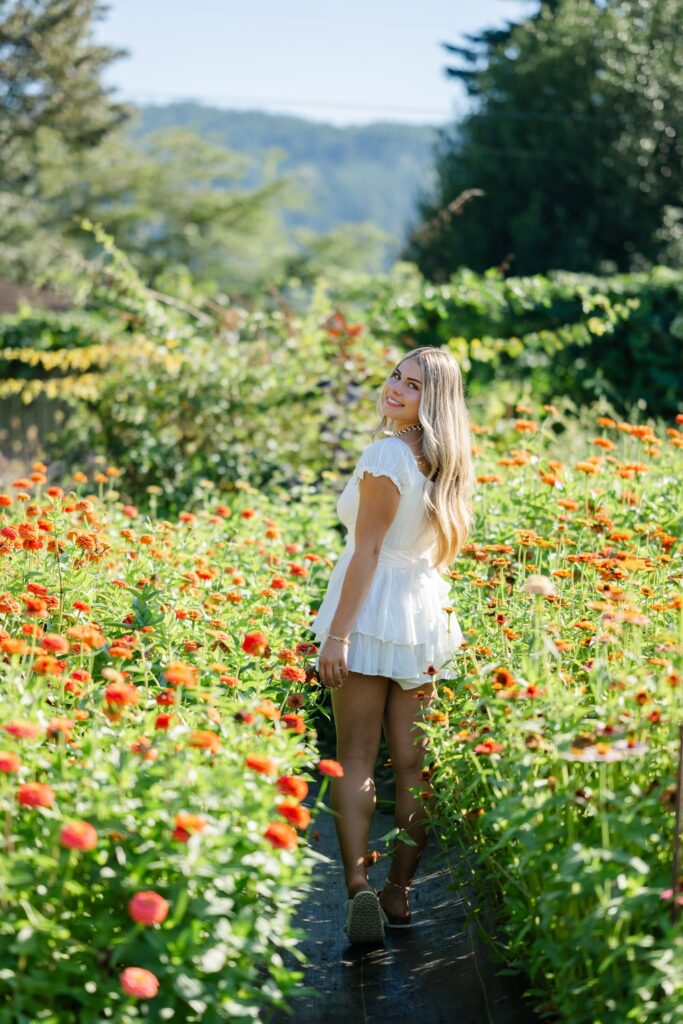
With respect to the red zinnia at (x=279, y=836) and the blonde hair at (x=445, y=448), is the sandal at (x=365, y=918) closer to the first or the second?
the blonde hair at (x=445, y=448)

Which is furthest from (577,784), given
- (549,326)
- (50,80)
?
(50,80)

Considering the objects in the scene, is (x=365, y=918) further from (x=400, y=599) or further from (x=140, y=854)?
(x=140, y=854)

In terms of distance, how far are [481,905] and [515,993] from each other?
0.22m

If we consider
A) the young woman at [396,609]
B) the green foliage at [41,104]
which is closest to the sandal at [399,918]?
the young woman at [396,609]

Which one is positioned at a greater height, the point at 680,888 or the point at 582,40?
the point at 582,40

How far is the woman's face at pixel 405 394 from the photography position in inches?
128

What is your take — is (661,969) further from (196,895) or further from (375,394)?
(375,394)

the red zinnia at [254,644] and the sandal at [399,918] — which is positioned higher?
the red zinnia at [254,644]

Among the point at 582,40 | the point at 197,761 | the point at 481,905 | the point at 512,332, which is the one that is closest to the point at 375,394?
the point at 512,332

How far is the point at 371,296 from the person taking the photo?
33.3ft

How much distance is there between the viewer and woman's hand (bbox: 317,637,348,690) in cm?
306

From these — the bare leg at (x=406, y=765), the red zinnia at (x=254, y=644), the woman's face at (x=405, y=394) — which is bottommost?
the bare leg at (x=406, y=765)

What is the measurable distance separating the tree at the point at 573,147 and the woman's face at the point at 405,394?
13.8m

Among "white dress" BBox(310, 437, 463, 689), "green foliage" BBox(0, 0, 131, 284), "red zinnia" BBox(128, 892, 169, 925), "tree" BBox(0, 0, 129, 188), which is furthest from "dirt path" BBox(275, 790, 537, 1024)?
"tree" BBox(0, 0, 129, 188)
